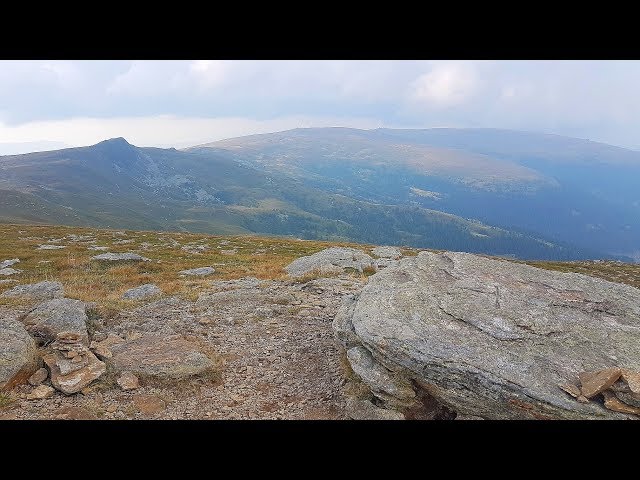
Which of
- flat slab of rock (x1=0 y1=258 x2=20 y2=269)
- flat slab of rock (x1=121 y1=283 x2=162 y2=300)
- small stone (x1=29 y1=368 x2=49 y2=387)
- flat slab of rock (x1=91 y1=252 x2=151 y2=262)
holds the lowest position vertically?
flat slab of rock (x1=91 y1=252 x2=151 y2=262)

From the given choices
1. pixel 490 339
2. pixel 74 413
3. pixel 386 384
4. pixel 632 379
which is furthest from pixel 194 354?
pixel 632 379

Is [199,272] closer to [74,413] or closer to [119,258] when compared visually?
[119,258]

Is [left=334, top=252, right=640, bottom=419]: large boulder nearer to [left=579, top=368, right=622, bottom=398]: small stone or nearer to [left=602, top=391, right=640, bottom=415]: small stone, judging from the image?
[left=602, top=391, right=640, bottom=415]: small stone

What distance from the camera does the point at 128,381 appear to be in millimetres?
12766

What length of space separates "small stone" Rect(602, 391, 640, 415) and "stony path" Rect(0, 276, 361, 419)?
7099 mm

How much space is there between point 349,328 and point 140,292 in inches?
627

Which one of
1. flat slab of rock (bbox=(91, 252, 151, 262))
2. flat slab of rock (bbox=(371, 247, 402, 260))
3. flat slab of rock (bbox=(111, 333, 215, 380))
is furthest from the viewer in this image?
flat slab of rock (bbox=(371, 247, 402, 260))

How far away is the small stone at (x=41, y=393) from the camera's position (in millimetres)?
11664

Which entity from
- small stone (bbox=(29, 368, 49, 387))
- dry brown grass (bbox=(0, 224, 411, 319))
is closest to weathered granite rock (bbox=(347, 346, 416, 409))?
small stone (bbox=(29, 368, 49, 387))

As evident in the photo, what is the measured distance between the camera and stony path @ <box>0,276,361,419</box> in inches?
471

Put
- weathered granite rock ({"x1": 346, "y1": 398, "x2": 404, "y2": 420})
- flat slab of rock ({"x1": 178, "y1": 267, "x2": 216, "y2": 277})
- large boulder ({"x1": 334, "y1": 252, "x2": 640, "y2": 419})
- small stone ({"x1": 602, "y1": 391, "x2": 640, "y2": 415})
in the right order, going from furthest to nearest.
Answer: flat slab of rock ({"x1": 178, "y1": 267, "x2": 216, "y2": 277})
weathered granite rock ({"x1": 346, "y1": 398, "x2": 404, "y2": 420})
large boulder ({"x1": 334, "y1": 252, "x2": 640, "y2": 419})
small stone ({"x1": 602, "y1": 391, "x2": 640, "y2": 415})

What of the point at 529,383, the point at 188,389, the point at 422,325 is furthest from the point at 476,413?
the point at 188,389

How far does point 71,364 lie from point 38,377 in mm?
911

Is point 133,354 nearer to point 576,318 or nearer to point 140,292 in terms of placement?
point 140,292
